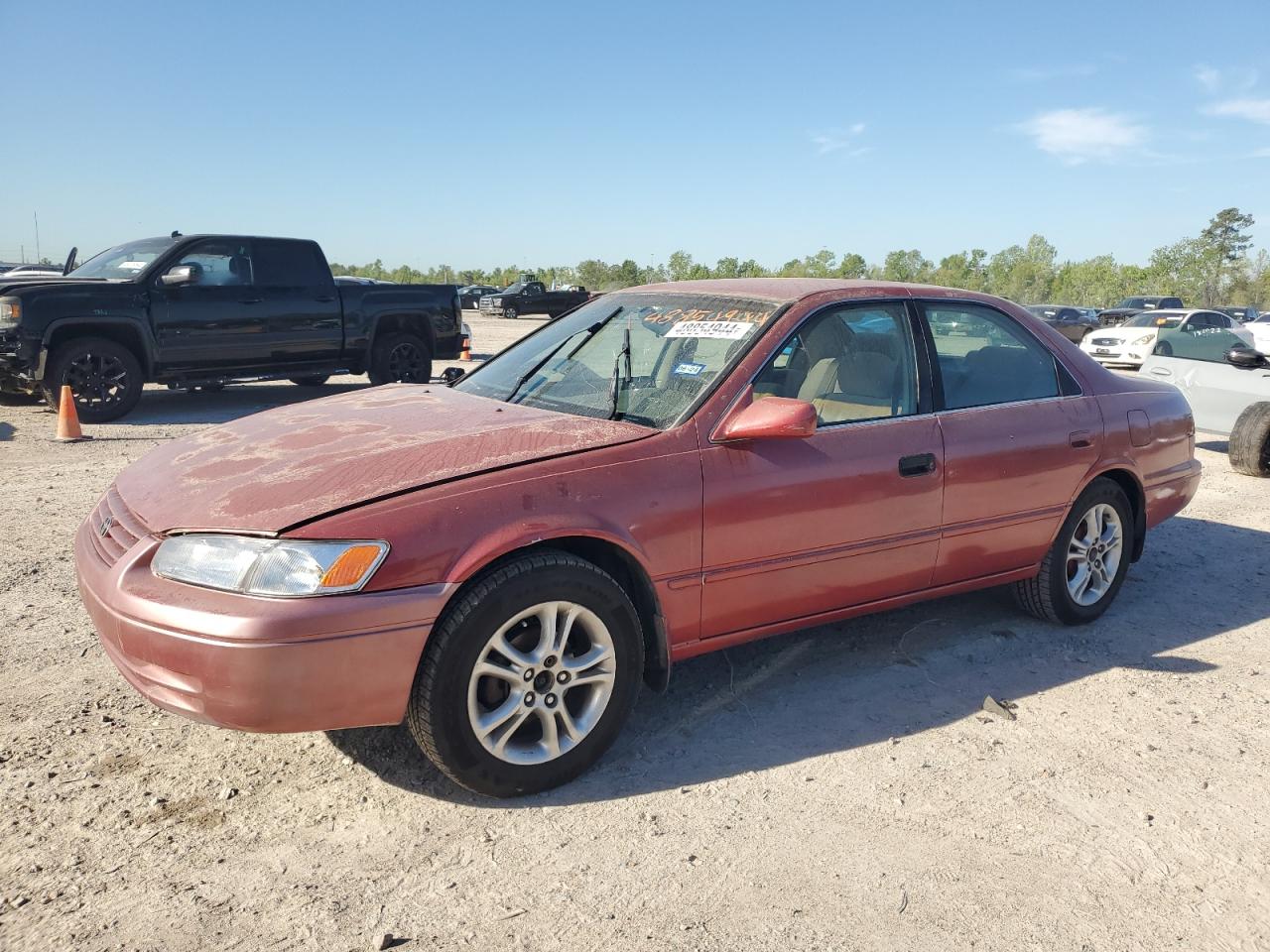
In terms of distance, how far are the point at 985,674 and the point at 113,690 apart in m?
3.48

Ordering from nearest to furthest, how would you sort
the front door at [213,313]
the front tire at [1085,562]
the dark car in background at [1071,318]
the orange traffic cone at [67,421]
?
the front tire at [1085,562] < the orange traffic cone at [67,421] < the front door at [213,313] < the dark car in background at [1071,318]

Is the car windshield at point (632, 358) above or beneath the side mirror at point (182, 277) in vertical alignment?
beneath

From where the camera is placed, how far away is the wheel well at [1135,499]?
4.82 m

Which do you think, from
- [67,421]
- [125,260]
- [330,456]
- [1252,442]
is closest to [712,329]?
[330,456]

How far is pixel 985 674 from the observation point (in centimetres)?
416

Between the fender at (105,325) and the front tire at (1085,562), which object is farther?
the fender at (105,325)

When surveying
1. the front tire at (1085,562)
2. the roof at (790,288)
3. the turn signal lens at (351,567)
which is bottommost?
the front tire at (1085,562)

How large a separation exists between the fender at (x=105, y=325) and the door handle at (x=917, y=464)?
350 inches

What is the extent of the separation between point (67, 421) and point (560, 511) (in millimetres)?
7868

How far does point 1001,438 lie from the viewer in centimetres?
420

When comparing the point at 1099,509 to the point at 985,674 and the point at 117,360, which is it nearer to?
the point at 985,674

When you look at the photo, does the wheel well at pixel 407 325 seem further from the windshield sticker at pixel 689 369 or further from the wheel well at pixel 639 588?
the wheel well at pixel 639 588

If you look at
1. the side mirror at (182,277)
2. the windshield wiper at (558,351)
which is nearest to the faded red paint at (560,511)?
the windshield wiper at (558,351)

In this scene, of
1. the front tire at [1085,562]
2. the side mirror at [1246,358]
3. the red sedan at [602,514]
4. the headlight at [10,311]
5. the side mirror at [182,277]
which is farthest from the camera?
the side mirror at [182,277]
